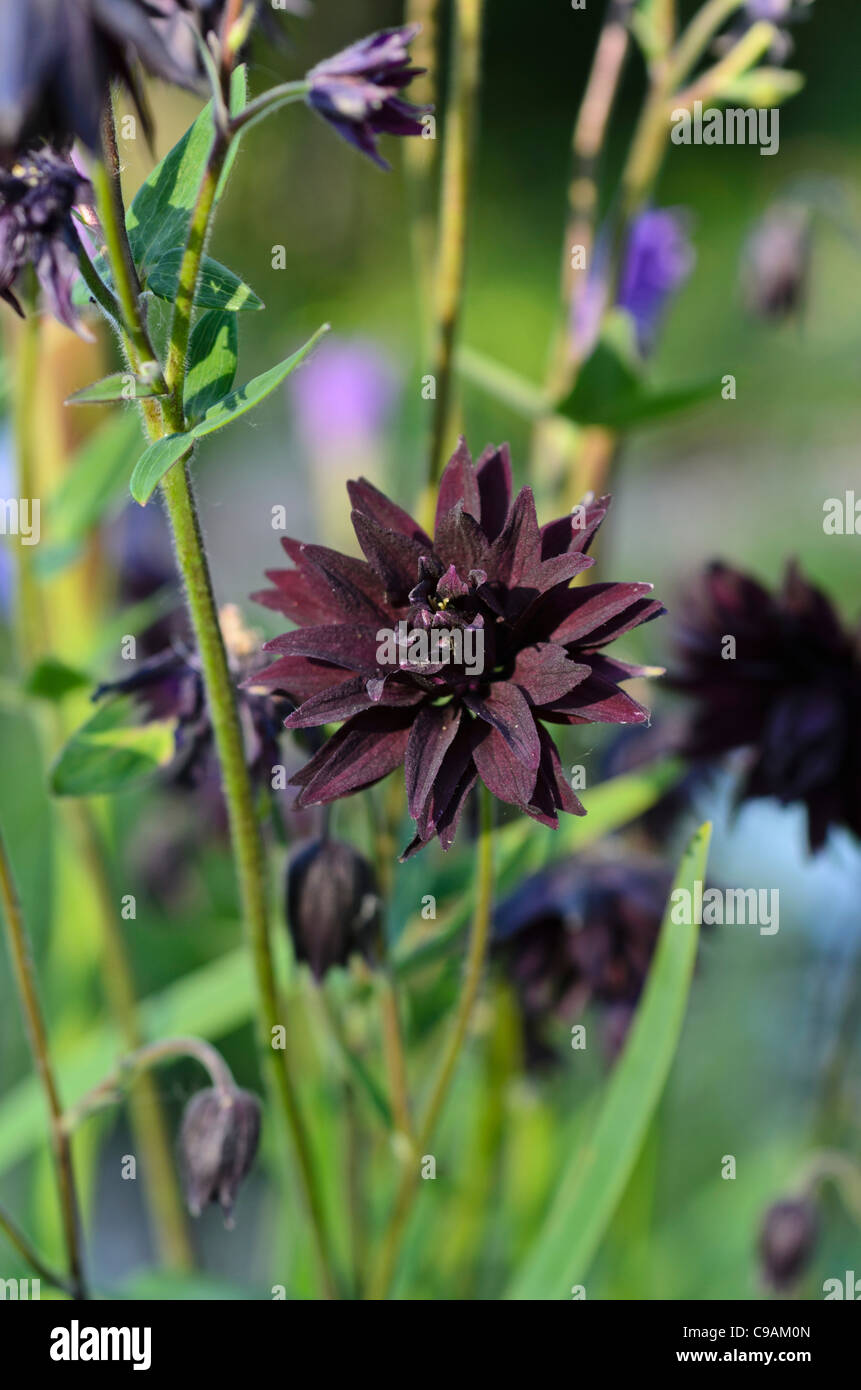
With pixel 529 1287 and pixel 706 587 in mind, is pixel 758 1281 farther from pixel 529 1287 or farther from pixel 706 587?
pixel 706 587

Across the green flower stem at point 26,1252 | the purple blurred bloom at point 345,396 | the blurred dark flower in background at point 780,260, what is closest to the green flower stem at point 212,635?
the green flower stem at point 26,1252

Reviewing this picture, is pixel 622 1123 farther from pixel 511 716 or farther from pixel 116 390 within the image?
pixel 116 390

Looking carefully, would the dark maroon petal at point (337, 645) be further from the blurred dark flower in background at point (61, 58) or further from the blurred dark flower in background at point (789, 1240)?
the blurred dark flower in background at point (789, 1240)

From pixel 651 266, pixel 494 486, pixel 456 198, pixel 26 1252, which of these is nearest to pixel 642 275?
pixel 651 266

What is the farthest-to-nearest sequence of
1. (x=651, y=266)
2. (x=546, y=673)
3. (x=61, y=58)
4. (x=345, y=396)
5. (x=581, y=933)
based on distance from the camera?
(x=345, y=396) < (x=651, y=266) < (x=581, y=933) < (x=546, y=673) < (x=61, y=58)

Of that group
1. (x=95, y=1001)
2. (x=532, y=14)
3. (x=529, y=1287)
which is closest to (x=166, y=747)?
(x=529, y=1287)

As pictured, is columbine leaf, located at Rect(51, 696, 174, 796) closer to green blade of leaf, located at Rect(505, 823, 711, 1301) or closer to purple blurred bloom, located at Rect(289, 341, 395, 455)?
green blade of leaf, located at Rect(505, 823, 711, 1301)
